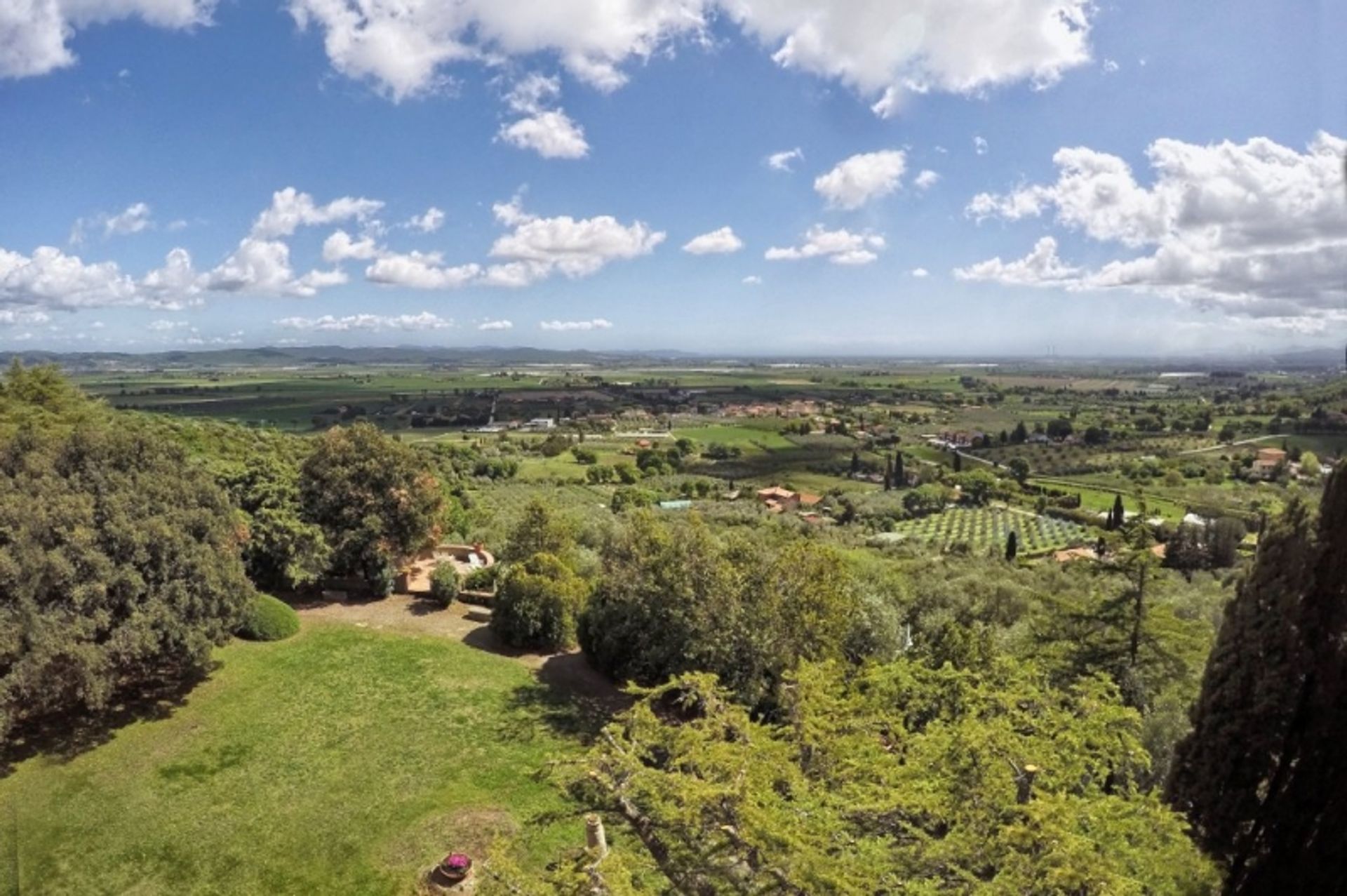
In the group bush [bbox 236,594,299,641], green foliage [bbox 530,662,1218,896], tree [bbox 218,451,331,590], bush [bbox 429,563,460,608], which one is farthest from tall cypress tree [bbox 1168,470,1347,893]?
tree [bbox 218,451,331,590]

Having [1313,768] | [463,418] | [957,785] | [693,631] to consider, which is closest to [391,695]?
[693,631]

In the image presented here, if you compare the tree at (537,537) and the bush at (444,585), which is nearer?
the bush at (444,585)

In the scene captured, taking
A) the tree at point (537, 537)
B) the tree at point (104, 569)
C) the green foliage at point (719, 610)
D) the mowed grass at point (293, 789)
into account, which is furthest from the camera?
the tree at point (537, 537)

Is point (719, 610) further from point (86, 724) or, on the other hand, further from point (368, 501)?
point (86, 724)

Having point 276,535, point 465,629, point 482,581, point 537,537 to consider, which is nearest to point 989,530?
point 537,537

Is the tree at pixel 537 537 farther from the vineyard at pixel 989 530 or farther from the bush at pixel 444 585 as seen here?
the vineyard at pixel 989 530

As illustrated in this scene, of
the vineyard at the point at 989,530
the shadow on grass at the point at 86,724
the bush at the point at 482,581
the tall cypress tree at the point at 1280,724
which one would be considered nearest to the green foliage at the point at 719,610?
the bush at the point at 482,581
